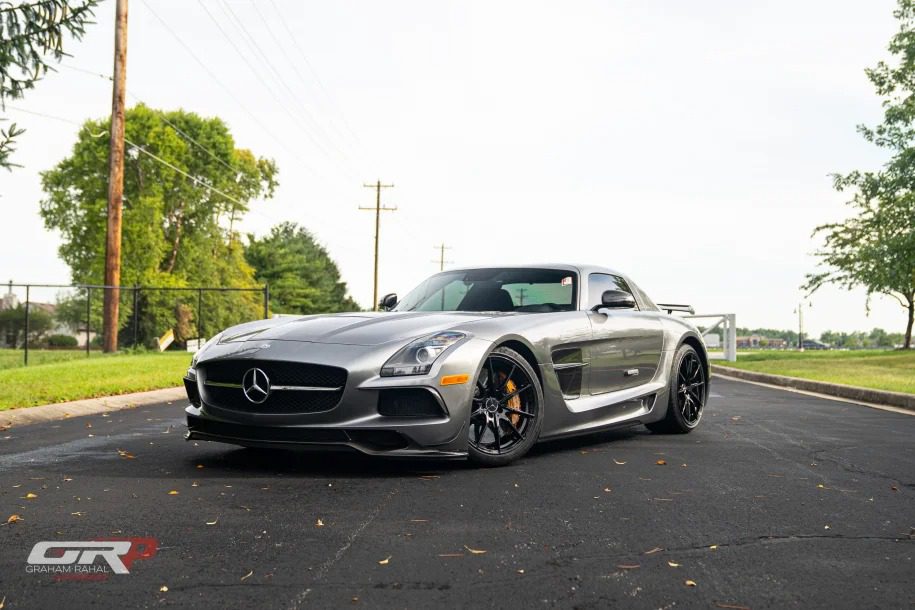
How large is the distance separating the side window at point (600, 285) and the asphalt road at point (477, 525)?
118cm

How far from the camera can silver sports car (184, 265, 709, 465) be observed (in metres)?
5.69

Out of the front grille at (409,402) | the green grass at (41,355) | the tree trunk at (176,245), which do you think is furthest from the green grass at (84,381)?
the tree trunk at (176,245)

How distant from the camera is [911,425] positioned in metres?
9.77

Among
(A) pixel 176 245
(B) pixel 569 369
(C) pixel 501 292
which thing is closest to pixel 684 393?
(B) pixel 569 369

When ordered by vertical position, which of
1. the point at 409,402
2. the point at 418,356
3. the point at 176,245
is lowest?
the point at 409,402

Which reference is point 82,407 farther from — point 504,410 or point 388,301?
point 504,410

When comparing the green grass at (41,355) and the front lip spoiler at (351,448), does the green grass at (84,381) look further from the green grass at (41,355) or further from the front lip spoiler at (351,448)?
the front lip spoiler at (351,448)

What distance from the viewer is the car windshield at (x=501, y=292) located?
730 cm

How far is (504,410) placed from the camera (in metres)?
6.24

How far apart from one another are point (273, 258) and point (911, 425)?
88.6 metres

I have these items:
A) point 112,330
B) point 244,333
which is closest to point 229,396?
point 244,333

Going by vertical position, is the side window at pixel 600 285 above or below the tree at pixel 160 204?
below

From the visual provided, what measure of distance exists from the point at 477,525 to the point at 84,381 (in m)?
11.6

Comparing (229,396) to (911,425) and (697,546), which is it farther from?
(911,425)
